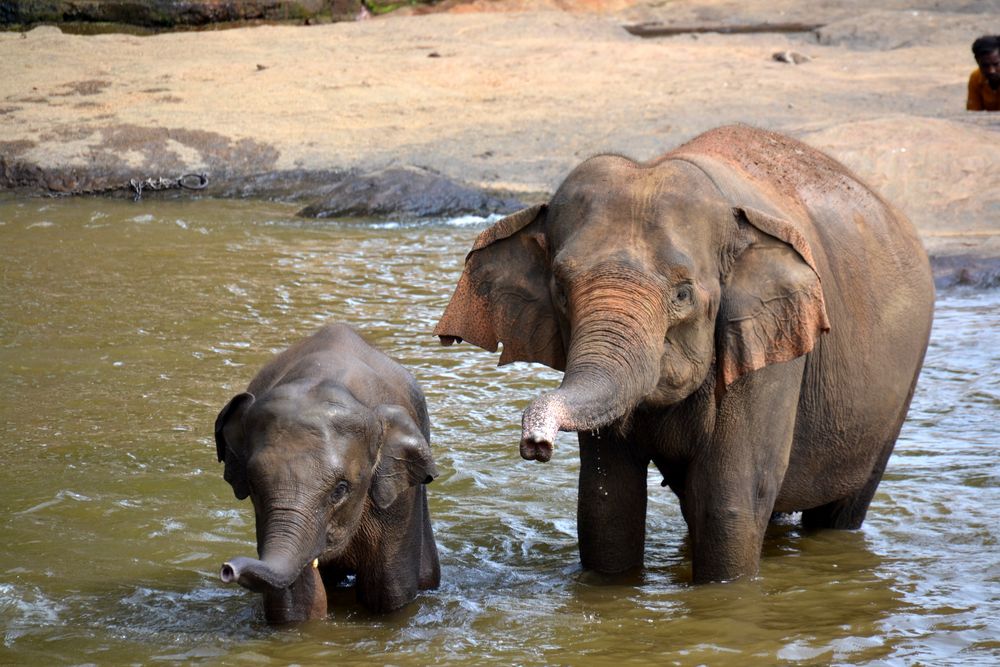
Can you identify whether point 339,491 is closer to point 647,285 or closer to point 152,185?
point 647,285

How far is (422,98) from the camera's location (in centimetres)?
1712

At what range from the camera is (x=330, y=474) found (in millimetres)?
4730

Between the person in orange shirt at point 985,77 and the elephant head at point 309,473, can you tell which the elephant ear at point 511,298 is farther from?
the person in orange shirt at point 985,77

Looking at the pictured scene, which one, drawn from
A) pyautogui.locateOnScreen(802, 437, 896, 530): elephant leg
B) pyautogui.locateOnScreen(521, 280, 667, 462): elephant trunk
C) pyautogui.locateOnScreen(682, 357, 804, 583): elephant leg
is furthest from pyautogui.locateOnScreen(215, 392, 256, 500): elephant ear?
pyautogui.locateOnScreen(802, 437, 896, 530): elephant leg

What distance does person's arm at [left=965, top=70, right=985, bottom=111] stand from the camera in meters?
14.8

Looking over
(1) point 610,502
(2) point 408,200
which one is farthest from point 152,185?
(1) point 610,502

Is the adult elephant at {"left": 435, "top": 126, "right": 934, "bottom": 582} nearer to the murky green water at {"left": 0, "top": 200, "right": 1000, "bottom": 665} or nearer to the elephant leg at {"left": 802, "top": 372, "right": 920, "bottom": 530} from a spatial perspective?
the elephant leg at {"left": 802, "top": 372, "right": 920, "bottom": 530}

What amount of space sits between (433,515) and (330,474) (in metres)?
2.08

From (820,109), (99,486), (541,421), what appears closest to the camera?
(541,421)

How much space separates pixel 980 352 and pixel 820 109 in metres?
7.30

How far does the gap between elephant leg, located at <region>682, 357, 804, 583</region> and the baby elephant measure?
0.89m

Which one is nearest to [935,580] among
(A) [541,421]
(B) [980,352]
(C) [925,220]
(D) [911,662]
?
(D) [911,662]

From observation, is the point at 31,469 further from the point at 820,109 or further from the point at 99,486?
the point at 820,109

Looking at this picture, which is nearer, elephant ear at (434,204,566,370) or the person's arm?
elephant ear at (434,204,566,370)
